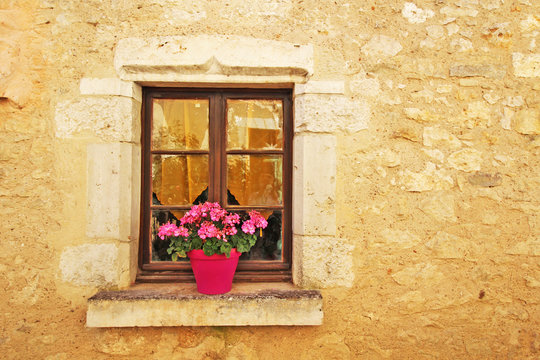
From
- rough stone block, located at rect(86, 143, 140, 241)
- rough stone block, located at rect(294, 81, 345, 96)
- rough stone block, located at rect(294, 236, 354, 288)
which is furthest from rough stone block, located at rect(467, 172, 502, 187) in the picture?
rough stone block, located at rect(86, 143, 140, 241)

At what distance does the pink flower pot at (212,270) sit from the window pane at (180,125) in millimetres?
709

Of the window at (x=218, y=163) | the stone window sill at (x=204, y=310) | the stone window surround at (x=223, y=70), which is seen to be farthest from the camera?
the window at (x=218, y=163)

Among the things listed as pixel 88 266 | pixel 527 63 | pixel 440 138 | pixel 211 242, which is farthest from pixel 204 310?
pixel 527 63

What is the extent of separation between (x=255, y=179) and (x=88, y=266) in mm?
1104

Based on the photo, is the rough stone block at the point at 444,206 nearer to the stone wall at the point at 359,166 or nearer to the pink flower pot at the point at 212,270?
the stone wall at the point at 359,166

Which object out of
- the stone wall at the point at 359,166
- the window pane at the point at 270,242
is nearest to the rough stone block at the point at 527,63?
the stone wall at the point at 359,166

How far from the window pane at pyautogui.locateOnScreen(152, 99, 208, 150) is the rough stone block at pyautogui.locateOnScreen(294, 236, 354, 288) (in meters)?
0.92

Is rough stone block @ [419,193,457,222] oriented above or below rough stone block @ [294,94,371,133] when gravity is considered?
below

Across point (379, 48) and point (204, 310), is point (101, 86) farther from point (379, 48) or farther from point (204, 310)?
point (379, 48)

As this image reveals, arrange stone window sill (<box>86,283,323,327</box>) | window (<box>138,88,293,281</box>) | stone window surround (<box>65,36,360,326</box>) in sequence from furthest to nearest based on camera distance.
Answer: window (<box>138,88,293,281</box>)
stone window surround (<box>65,36,360,326</box>)
stone window sill (<box>86,283,323,327</box>)

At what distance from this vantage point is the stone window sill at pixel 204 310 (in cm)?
193

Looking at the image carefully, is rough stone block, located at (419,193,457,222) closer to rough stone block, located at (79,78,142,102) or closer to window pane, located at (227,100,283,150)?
window pane, located at (227,100,283,150)

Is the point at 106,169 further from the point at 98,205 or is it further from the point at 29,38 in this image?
the point at 29,38

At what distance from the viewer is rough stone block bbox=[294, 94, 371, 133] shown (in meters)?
2.04
